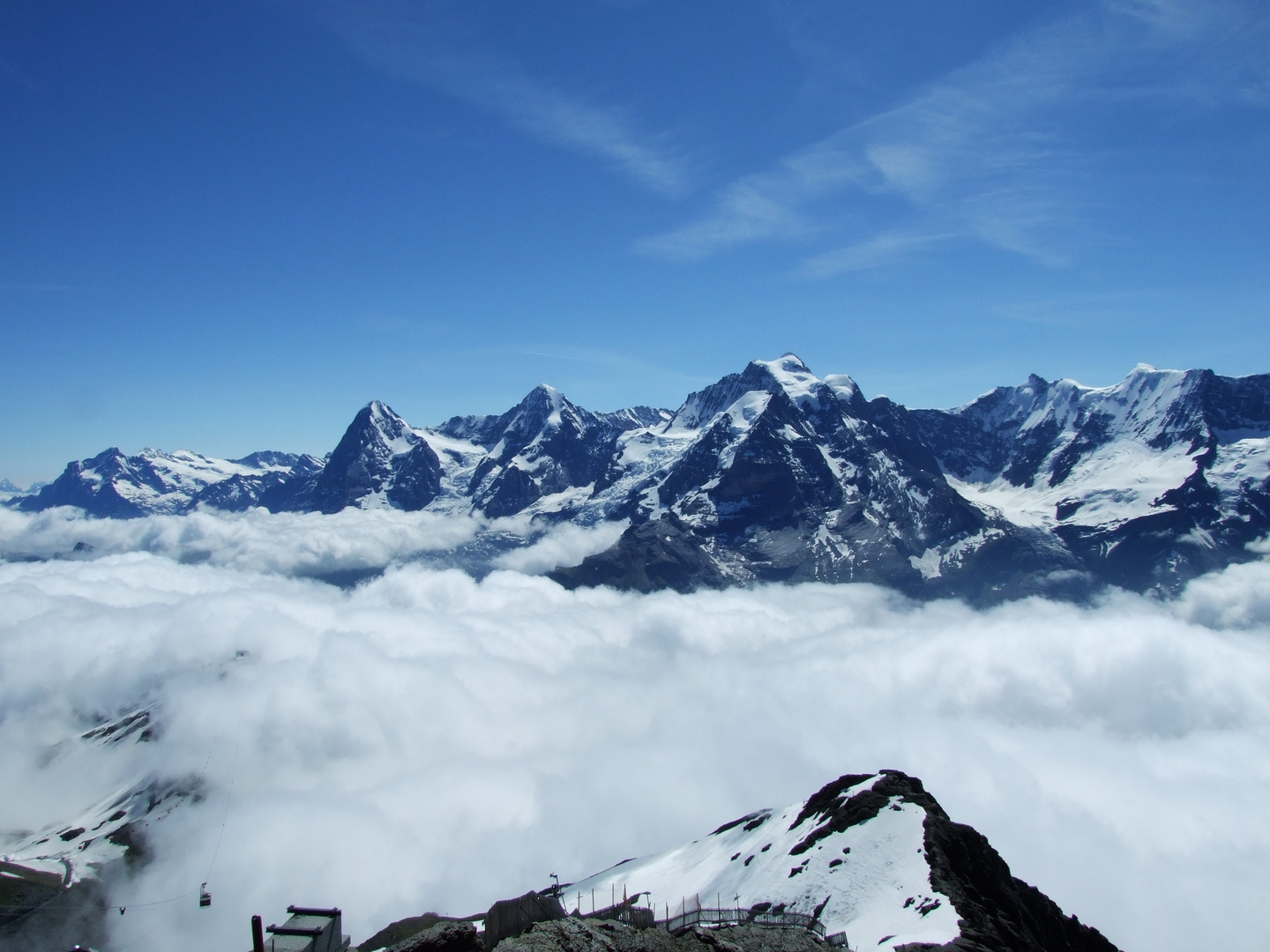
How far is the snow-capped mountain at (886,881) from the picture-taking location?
64.2m

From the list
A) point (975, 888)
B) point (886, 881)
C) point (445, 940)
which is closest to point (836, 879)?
point (886, 881)

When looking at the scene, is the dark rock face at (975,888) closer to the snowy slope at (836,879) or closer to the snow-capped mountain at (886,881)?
the snow-capped mountain at (886,881)

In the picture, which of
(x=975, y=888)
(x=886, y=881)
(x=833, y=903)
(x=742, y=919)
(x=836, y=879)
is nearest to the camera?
(x=742, y=919)

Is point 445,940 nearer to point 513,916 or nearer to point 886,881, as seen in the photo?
point 513,916

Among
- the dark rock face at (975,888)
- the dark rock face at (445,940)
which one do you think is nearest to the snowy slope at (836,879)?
the dark rock face at (975,888)

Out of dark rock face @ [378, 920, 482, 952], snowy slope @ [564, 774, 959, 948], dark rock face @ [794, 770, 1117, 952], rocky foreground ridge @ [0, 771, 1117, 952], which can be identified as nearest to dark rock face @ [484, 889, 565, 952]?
rocky foreground ridge @ [0, 771, 1117, 952]

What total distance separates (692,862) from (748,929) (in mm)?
76080

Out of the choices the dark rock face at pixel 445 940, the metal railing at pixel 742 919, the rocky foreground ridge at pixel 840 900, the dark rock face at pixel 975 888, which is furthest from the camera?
the metal railing at pixel 742 919

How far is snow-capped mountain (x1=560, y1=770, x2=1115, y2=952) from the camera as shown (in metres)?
64.2

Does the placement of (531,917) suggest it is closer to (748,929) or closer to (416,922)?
(748,929)

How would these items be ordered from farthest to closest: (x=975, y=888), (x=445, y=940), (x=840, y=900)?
(x=840, y=900) → (x=975, y=888) → (x=445, y=940)

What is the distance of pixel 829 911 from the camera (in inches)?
2889

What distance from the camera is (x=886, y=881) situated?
244 ft

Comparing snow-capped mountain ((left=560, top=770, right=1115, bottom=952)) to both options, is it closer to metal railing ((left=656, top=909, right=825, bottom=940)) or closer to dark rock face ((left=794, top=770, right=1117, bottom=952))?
dark rock face ((left=794, top=770, right=1117, bottom=952))
